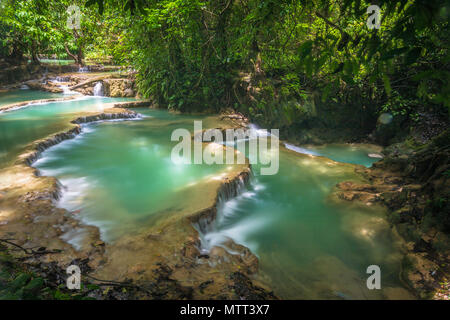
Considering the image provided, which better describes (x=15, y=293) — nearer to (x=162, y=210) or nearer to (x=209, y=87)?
(x=162, y=210)

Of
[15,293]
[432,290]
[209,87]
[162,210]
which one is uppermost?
[209,87]

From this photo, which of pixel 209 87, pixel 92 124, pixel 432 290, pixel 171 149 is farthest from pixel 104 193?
pixel 209 87

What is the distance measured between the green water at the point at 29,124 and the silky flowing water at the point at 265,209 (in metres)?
0.08

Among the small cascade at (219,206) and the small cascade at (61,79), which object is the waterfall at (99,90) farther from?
the small cascade at (219,206)

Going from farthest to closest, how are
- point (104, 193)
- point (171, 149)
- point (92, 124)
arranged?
point (92, 124) → point (171, 149) → point (104, 193)

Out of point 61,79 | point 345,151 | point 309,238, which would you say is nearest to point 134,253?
point 309,238

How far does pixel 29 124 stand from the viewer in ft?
27.4

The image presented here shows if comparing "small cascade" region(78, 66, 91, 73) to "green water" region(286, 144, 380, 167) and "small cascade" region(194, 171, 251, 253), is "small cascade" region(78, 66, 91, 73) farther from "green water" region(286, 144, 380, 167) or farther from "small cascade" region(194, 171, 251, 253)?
"small cascade" region(194, 171, 251, 253)

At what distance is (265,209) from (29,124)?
25.5ft

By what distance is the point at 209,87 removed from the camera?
36.0 feet

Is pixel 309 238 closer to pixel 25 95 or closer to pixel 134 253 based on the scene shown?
pixel 134 253
